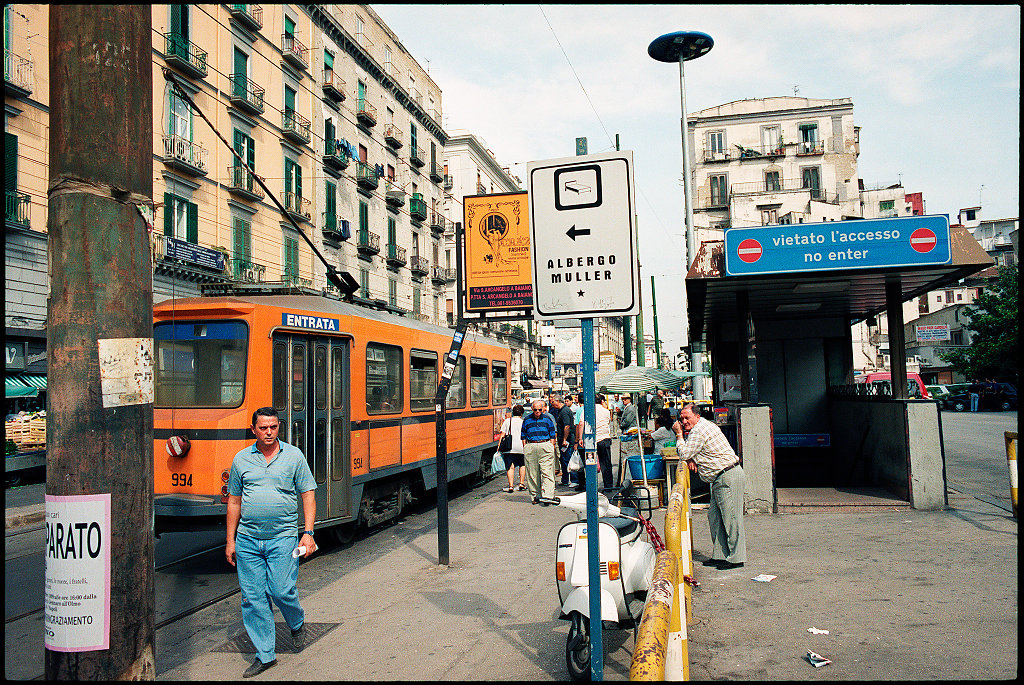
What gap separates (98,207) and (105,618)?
5.66 ft

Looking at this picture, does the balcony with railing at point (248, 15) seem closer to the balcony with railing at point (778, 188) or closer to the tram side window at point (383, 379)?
the tram side window at point (383, 379)

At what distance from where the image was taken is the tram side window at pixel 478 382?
50.0ft

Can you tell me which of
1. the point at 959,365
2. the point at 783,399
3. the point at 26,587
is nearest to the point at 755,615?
the point at 26,587

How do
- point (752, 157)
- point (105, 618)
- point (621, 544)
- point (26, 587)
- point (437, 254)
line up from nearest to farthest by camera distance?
point (105, 618) < point (621, 544) < point (26, 587) < point (437, 254) < point (752, 157)

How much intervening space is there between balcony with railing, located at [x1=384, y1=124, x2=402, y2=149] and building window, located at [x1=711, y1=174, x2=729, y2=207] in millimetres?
29036

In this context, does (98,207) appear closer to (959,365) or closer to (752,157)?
(959,365)

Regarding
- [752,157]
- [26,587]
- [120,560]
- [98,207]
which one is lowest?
[26,587]

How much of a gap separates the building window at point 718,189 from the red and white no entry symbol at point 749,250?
5316cm

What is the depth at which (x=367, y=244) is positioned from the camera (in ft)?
124

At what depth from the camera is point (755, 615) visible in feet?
20.1

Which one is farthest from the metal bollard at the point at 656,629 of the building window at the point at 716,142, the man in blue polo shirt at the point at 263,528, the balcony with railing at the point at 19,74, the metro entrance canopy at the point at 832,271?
the building window at the point at 716,142

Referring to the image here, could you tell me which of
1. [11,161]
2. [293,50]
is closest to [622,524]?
[11,161]

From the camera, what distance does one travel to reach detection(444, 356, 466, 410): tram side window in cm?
1403

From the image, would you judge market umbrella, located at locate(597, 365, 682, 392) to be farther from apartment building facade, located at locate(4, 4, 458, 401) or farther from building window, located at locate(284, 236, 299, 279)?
building window, located at locate(284, 236, 299, 279)
